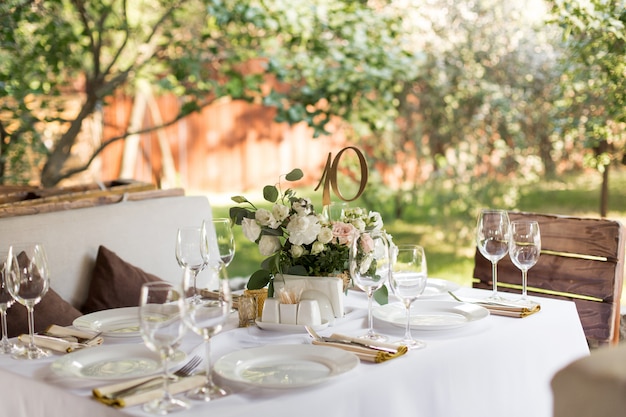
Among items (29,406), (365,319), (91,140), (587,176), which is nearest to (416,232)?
(587,176)

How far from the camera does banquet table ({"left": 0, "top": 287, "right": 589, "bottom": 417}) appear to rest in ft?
5.34

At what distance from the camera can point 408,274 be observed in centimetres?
192

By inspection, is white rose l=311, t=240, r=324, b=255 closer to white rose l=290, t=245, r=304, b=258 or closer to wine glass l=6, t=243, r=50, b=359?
white rose l=290, t=245, r=304, b=258

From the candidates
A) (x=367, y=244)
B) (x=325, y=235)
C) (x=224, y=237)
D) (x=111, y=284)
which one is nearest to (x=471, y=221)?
(x=111, y=284)

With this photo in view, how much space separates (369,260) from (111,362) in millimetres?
661

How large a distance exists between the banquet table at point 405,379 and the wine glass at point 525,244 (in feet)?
0.46

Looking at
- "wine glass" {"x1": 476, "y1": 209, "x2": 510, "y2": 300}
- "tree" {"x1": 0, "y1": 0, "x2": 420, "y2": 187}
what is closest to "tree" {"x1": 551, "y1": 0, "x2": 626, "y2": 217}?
"tree" {"x1": 0, "y1": 0, "x2": 420, "y2": 187}

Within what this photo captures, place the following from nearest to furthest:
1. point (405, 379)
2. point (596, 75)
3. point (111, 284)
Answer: point (405, 379) < point (111, 284) < point (596, 75)

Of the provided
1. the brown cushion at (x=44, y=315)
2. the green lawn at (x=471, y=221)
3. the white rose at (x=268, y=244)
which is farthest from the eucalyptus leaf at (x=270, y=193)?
the green lawn at (x=471, y=221)

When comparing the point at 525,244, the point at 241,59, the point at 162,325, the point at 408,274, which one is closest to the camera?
the point at 162,325

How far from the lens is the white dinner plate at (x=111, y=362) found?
1.77 meters

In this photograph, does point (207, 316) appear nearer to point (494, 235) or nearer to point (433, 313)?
point (433, 313)

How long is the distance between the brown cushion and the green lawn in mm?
3719

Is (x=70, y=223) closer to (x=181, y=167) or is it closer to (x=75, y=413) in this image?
(x=75, y=413)
